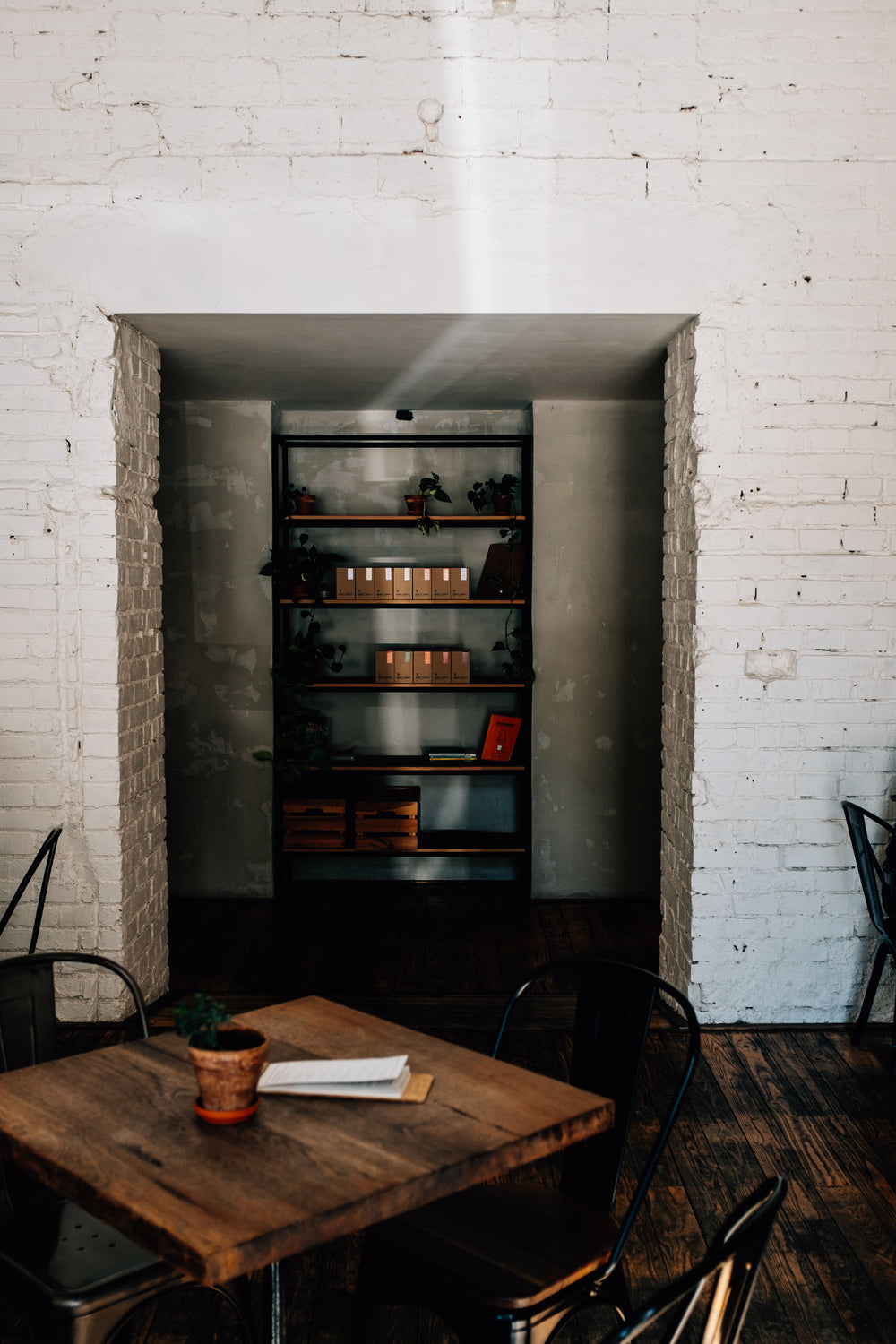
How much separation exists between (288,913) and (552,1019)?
1.73m

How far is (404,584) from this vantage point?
16.7 ft

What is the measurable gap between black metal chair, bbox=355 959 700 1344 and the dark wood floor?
1.61 ft

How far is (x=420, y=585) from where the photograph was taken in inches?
201

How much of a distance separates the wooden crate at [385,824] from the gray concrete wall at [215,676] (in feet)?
1.65

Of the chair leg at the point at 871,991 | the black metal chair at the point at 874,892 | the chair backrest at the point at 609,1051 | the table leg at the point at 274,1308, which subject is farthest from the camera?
the chair leg at the point at 871,991

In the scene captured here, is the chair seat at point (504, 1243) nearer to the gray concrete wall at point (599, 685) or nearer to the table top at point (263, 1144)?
the table top at point (263, 1144)

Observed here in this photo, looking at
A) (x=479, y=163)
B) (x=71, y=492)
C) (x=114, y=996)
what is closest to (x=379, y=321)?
(x=479, y=163)

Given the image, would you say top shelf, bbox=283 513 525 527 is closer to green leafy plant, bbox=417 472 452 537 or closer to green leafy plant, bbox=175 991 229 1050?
green leafy plant, bbox=417 472 452 537

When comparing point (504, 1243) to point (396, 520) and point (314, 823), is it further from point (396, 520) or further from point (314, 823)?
point (396, 520)

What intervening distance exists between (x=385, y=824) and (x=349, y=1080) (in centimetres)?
357

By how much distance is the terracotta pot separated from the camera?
1.45 m

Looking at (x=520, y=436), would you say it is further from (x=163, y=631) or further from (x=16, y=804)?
(x=16, y=804)

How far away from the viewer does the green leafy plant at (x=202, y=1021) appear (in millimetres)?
1464

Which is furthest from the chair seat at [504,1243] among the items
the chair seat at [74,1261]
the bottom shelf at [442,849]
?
the bottom shelf at [442,849]
